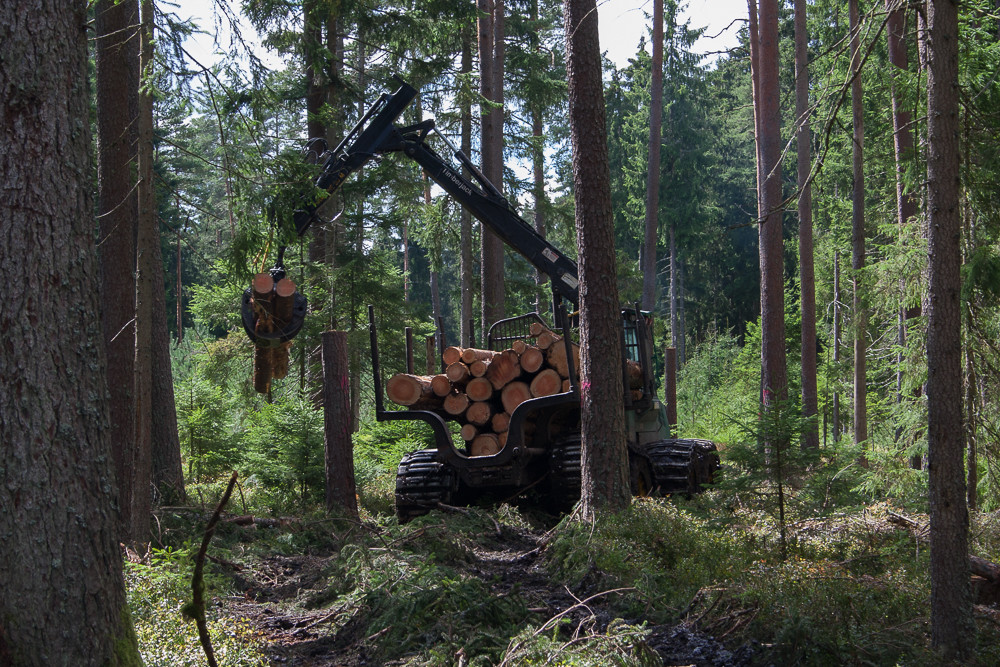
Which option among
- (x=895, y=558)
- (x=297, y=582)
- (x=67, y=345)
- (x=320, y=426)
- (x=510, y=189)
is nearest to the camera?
(x=67, y=345)

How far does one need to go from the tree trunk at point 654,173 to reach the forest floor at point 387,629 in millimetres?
12113

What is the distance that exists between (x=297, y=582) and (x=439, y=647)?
9.72 feet

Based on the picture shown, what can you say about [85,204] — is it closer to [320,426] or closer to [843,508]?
[843,508]

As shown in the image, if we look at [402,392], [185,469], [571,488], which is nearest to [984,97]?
[571,488]

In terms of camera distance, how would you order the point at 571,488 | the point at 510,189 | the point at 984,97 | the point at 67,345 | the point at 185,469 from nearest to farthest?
1. the point at 67,345
2. the point at 984,97
3. the point at 571,488
4. the point at 185,469
5. the point at 510,189

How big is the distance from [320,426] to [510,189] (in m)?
11.9

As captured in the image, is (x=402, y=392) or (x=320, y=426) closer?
(x=402, y=392)

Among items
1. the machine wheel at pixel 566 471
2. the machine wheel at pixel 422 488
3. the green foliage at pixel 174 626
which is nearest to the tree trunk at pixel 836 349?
the machine wheel at pixel 566 471

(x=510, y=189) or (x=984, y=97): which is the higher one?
(x=510, y=189)

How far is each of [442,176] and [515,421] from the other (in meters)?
3.46

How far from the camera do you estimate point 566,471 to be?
9.91 meters

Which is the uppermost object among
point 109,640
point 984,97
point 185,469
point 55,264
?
point 984,97

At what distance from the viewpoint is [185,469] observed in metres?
15.7

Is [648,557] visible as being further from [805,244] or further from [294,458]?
[805,244]
